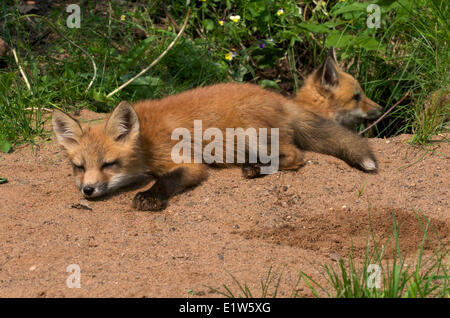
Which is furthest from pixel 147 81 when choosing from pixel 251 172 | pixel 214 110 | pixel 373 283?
pixel 373 283

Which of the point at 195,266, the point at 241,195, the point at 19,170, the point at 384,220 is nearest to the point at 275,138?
the point at 241,195

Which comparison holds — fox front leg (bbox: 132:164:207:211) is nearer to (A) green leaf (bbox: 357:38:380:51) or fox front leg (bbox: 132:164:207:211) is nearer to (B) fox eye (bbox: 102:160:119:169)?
(B) fox eye (bbox: 102:160:119:169)

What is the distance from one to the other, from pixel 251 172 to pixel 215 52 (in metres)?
2.37

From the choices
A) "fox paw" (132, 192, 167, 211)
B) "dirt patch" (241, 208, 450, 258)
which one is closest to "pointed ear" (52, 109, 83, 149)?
"fox paw" (132, 192, 167, 211)

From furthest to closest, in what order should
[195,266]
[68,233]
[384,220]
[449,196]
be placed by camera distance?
1. [449,196]
2. [384,220]
3. [68,233]
4. [195,266]

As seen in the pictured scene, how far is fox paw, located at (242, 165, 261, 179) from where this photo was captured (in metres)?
4.35

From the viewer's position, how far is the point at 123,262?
3.14 metres

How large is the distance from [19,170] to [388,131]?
14.0 ft

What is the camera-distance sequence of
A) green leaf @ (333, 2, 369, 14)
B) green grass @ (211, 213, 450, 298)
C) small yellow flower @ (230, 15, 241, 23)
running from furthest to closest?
small yellow flower @ (230, 15, 241, 23) < green leaf @ (333, 2, 369, 14) < green grass @ (211, 213, 450, 298)

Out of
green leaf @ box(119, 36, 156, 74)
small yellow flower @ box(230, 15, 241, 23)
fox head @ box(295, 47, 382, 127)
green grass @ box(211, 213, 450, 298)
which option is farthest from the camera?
small yellow flower @ box(230, 15, 241, 23)

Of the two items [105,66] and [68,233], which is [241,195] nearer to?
[68,233]

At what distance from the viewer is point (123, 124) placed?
412 centimetres

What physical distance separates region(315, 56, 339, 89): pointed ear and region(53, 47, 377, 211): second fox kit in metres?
1.02

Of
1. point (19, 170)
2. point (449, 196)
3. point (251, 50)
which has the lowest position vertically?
point (19, 170)
